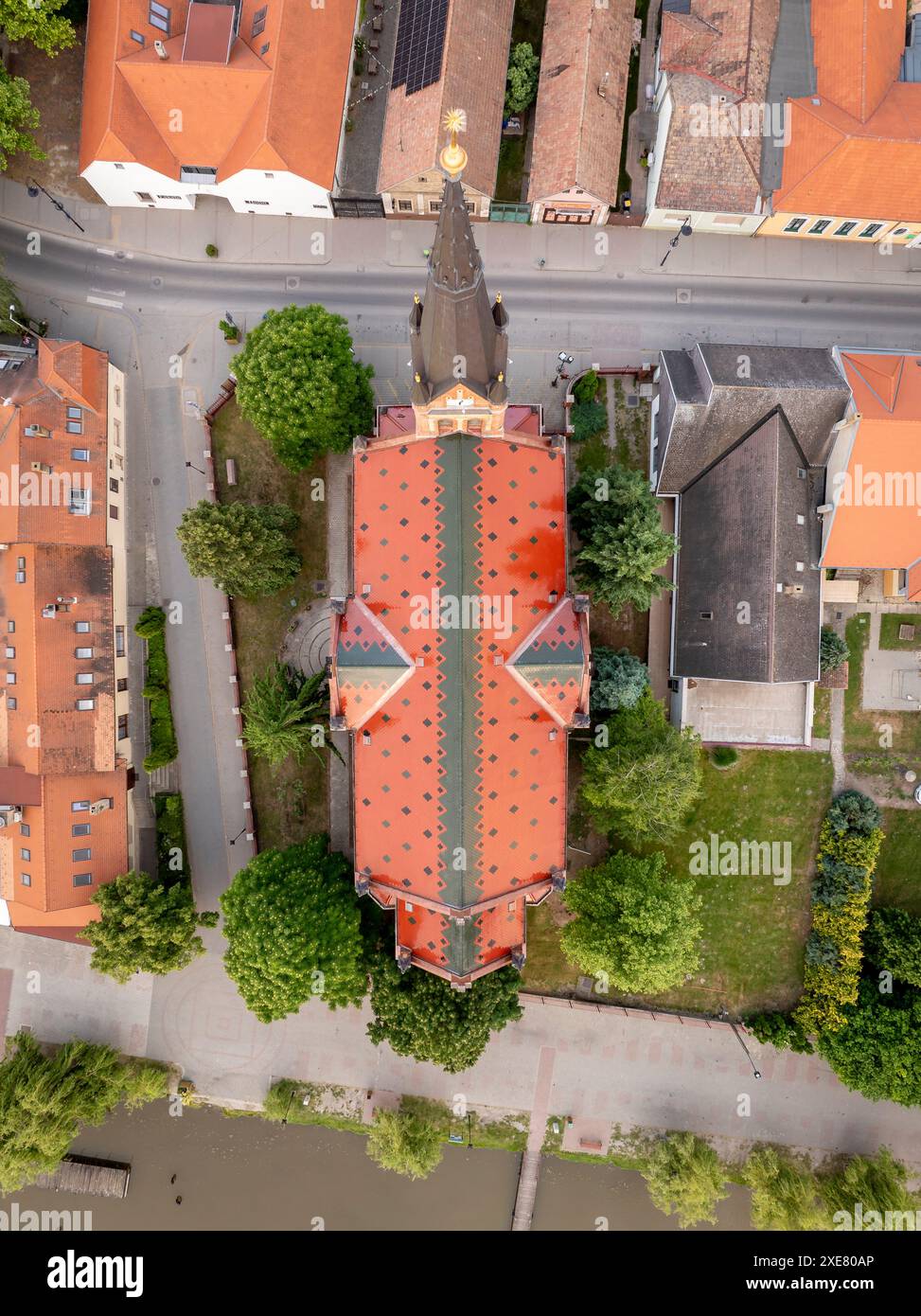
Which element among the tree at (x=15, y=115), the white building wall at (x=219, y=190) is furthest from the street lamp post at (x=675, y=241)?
the tree at (x=15, y=115)

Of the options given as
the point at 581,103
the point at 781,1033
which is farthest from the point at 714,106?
the point at 781,1033

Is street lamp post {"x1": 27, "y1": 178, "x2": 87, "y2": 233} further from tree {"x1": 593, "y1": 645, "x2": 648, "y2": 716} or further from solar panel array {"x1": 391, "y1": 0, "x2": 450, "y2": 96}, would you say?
tree {"x1": 593, "y1": 645, "x2": 648, "y2": 716}

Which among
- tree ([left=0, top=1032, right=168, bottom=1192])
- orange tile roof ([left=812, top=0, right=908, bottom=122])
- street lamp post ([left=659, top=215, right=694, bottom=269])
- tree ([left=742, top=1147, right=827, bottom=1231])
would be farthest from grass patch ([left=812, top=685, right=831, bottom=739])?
tree ([left=0, top=1032, right=168, bottom=1192])

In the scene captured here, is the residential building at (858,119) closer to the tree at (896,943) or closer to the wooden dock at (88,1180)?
the tree at (896,943)

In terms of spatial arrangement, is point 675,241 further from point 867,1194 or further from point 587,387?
point 867,1194

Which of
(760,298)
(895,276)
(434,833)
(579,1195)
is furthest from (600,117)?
(579,1195)

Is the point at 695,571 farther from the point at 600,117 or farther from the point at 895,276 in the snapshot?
the point at 600,117
